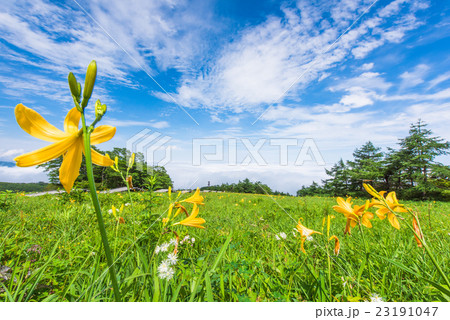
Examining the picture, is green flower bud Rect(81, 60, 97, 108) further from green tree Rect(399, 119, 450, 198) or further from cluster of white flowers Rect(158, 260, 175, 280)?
green tree Rect(399, 119, 450, 198)

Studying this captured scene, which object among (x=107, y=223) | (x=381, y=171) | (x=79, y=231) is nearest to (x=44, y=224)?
(x=79, y=231)

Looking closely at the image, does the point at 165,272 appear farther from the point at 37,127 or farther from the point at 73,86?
the point at 73,86

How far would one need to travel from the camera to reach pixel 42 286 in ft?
3.68

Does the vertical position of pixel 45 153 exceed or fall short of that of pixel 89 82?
it falls short

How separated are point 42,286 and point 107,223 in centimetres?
159

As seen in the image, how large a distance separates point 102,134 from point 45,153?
15 cm

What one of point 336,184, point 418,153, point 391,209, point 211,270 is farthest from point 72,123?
point 336,184

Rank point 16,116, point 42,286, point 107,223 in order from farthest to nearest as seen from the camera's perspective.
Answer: point 107,223 → point 42,286 → point 16,116

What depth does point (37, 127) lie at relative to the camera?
22.9 inches

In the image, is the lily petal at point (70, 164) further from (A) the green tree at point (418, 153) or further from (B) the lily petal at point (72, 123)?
(A) the green tree at point (418, 153)

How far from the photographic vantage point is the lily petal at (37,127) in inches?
21.6
